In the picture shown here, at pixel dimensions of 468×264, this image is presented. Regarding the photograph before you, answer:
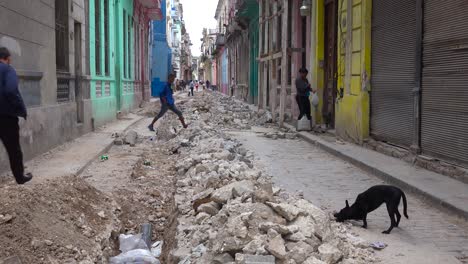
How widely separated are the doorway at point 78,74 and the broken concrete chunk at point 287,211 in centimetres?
925

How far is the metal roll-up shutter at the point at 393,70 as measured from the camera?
9.33 metres

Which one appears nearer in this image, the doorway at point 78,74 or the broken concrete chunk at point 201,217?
the broken concrete chunk at point 201,217

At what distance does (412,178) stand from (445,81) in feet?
4.95

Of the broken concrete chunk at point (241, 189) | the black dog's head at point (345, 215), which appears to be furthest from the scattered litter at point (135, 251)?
the black dog's head at point (345, 215)

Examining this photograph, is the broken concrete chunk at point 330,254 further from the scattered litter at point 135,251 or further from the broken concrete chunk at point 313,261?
the scattered litter at point 135,251

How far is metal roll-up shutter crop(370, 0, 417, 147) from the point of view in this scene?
30.6ft

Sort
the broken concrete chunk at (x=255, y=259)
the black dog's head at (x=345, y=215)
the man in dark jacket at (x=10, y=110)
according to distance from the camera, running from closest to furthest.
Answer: the broken concrete chunk at (x=255, y=259), the black dog's head at (x=345, y=215), the man in dark jacket at (x=10, y=110)

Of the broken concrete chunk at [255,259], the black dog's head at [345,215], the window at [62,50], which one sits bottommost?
the black dog's head at [345,215]

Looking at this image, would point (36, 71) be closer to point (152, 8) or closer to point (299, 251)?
point (299, 251)

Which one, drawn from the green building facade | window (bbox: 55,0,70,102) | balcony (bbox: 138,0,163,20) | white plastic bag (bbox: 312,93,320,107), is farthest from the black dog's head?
balcony (bbox: 138,0,163,20)

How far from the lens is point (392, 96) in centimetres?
1009

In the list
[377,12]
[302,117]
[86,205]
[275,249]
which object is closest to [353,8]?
[377,12]

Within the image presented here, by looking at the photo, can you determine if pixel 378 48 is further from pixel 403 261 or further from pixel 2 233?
pixel 2 233

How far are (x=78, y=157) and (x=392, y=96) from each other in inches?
222
